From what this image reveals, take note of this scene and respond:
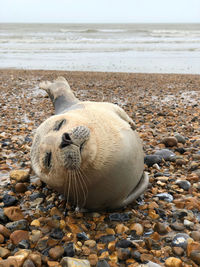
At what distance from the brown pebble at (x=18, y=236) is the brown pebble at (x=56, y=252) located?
30cm

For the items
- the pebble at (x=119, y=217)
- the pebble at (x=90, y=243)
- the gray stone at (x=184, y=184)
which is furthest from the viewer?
the gray stone at (x=184, y=184)

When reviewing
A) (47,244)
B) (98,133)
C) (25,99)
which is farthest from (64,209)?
(25,99)

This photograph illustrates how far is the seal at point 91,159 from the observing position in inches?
Answer: 87.0

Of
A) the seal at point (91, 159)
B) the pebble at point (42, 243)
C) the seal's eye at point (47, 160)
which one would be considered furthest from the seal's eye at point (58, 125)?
the pebble at point (42, 243)

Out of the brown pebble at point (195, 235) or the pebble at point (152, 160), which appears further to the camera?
the pebble at point (152, 160)

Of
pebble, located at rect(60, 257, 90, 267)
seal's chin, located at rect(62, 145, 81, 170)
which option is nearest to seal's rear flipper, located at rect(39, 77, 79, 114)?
seal's chin, located at rect(62, 145, 81, 170)

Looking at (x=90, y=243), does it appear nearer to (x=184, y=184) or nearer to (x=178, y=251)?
(x=178, y=251)

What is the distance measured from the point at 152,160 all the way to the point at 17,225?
6.24 feet

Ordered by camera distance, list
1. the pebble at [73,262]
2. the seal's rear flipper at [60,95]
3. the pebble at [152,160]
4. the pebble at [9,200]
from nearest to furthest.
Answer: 1. the pebble at [73,262]
2. the pebble at [9,200]
3. the pebble at [152,160]
4. the seal's rear flipper at [60,95]

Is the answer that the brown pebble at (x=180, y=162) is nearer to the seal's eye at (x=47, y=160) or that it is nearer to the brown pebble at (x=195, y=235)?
the brown pebble at (x=195, y=235)

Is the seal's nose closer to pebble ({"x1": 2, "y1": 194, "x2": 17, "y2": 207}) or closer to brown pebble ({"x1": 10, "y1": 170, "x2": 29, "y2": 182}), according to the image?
pebble ({"x1": 2, "y1": 194, "x2": 17, "y2": 207})

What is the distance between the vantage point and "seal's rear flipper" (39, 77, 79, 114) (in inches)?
174

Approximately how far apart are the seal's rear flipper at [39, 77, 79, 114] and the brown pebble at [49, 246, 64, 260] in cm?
221

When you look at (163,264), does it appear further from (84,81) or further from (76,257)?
(84,81)
